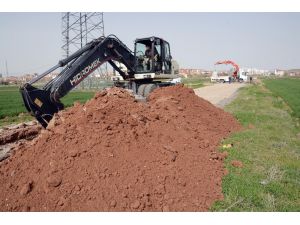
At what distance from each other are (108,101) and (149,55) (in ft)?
15.2

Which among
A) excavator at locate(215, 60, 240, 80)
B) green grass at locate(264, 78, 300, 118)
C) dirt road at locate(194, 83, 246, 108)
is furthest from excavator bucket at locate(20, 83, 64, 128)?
excavator at locate(215, 60, 240, 80)

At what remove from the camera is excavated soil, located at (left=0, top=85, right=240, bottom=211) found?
4809mm

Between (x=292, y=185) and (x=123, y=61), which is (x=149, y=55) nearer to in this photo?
(x=123, y=61)

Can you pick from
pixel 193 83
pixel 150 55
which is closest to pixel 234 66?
pixel 193 83

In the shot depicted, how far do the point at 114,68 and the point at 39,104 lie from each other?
14.9 ft

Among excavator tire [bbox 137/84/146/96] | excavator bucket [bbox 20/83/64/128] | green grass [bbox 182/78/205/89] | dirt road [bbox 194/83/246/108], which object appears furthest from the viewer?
green grass [bbox 182/78/205/89]

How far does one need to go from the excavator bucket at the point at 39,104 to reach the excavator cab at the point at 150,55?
440 centimetres

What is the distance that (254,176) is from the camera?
5.88 metres

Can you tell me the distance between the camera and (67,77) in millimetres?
8375

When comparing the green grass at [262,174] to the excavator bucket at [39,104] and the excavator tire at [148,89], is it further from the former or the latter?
the excavator bucket at [39,104]

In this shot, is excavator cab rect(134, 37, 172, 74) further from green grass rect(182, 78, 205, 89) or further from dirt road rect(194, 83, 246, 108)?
green grass rect(182, 78, 205, 89)

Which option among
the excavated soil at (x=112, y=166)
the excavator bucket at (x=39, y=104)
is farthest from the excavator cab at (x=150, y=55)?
the excavator bucket at (x=39, y=104)
